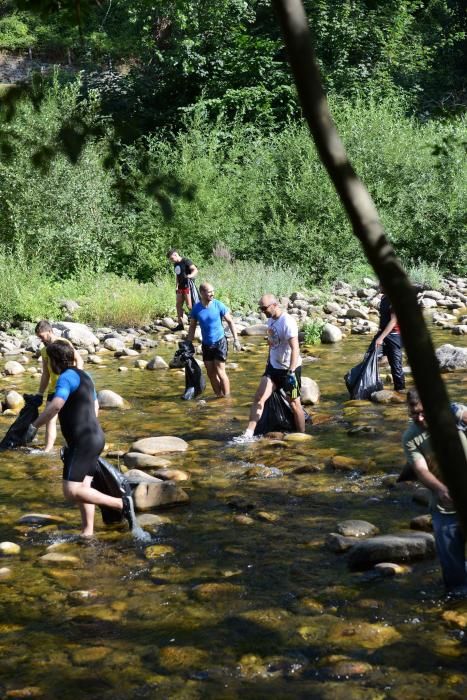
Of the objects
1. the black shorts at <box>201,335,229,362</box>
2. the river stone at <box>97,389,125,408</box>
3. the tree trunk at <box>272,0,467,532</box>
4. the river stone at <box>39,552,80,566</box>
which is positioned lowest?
the river stone at <box>97,389,125,408</box>

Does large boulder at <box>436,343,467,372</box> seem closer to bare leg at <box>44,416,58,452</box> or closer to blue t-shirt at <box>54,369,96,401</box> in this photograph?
bare leg at <box>44,416,58,452</box>

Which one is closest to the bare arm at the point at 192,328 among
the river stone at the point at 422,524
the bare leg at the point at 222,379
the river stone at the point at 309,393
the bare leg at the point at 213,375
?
the bare leg at the point at 213,375

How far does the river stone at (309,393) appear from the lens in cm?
1309

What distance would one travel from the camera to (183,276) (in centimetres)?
1983

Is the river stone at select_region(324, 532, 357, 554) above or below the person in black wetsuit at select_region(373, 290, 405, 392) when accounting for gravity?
below

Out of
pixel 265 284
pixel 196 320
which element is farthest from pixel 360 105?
pixel 196 320

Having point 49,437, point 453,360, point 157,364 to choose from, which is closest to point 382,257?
point 49,437

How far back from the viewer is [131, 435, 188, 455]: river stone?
10516 mm

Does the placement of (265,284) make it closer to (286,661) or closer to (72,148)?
(286,661)

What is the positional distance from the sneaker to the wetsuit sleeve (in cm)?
368

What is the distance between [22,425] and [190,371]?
3593 mm

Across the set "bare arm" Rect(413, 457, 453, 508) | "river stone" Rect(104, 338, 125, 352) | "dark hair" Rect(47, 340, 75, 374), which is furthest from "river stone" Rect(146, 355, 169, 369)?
"bare arm" Rect(413, 457, 453, 508)

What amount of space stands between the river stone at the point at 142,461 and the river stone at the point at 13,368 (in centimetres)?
735

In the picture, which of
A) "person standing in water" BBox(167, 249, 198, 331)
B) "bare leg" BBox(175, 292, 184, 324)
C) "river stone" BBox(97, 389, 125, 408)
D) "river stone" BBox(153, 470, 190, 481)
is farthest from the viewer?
"bare leg" BBox(175, 292, 184, 324)
